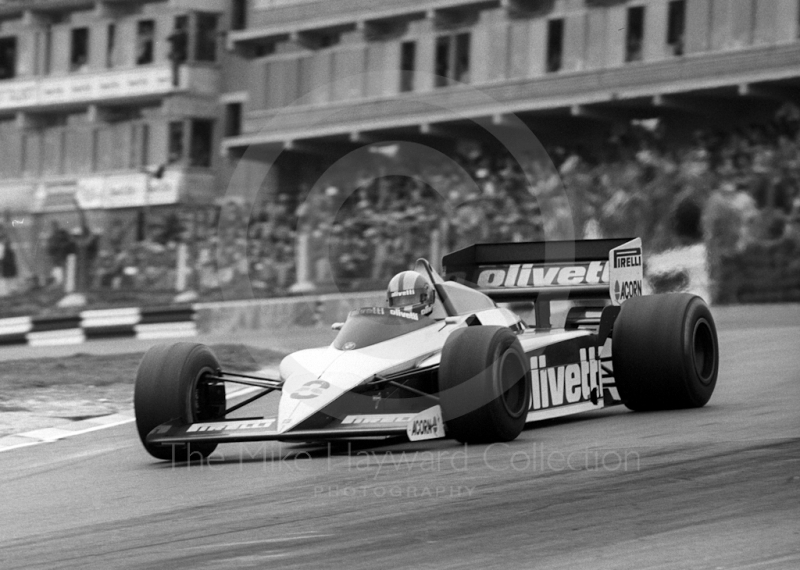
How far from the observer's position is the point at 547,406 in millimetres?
9445

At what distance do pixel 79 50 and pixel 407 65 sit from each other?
457 inches

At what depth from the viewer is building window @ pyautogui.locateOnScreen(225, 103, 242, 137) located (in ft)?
113

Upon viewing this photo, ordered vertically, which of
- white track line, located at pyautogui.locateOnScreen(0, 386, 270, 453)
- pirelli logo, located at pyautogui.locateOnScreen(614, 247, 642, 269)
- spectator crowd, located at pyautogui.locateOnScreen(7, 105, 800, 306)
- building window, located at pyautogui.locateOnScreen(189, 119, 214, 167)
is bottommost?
white track line, located at pyautogui.locateOnScreen(0, 386, 270, 453)

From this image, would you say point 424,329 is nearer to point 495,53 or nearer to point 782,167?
point 782,167

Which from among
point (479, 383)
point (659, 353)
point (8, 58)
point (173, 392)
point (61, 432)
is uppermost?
point (8, 58)

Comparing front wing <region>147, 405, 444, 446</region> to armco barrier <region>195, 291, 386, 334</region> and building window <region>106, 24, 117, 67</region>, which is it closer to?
armco barrier <region>195, 291, 386, 334</region>

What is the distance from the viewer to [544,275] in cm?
1138

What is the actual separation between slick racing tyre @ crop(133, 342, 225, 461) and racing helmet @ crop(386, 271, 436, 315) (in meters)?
1.38

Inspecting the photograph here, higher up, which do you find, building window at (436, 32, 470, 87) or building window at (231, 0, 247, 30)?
building window at (231, 0, 247, 30)

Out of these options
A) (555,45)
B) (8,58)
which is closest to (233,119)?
(8,58)

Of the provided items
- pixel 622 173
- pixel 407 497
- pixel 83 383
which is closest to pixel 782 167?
pixel 622 173

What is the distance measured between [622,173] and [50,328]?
9.28 metres

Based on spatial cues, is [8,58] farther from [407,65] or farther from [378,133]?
[407,65]

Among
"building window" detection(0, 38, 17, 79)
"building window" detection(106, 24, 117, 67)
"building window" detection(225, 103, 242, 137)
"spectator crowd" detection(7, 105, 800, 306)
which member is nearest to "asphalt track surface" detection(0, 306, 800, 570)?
"spectator crowd" detection(7, 105, 800, 306)
